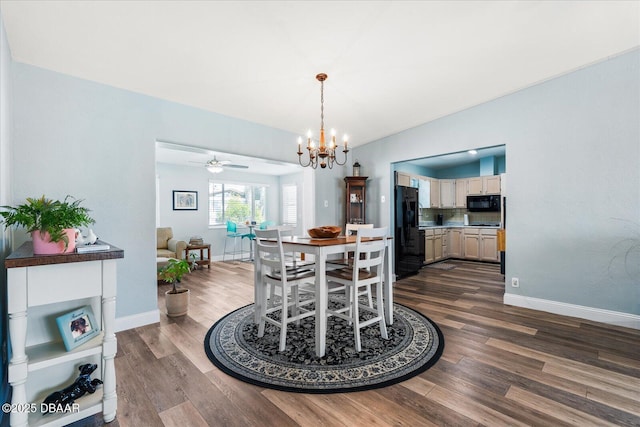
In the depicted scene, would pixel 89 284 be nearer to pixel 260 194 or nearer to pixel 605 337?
pixel 605 337

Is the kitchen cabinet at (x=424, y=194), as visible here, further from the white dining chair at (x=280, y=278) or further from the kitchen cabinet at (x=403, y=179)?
the white dining chair at (x=280, y=278)

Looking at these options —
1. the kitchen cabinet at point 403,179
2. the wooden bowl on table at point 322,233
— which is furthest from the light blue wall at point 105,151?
the kitchen cabinet at point 403,179

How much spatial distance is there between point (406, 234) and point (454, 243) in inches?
106

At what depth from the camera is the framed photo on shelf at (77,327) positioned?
4.75ft

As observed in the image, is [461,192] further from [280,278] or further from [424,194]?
[280,278]

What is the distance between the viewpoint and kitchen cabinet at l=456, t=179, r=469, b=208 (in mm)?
6906

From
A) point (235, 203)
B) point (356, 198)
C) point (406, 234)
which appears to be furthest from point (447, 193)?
point (235, 203)

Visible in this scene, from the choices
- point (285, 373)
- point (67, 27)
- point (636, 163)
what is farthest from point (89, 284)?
point (636, 163)

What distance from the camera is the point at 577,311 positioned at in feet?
9.79

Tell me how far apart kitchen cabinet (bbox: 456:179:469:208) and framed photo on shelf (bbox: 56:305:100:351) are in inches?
290

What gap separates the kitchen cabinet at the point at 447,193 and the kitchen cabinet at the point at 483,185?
404 millimetres

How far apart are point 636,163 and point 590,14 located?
1.55m

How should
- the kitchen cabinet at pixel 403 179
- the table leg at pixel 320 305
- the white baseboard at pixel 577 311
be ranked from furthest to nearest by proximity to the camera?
the kitchen cabinet at pixel 403 179 → the white baseboard at pixel 577 311 → the table leg at pixel 320 305

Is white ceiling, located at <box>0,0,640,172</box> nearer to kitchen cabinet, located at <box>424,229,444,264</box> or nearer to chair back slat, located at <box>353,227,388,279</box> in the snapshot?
chair back slat, located at <box>353,227,388,279</box>
